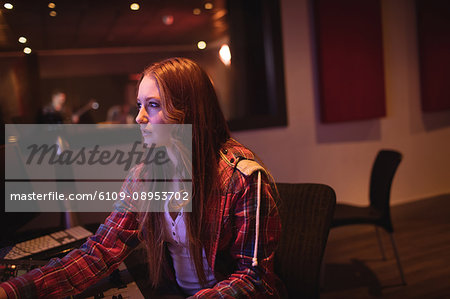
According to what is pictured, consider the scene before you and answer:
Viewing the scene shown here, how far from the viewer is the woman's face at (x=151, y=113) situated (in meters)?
1.16

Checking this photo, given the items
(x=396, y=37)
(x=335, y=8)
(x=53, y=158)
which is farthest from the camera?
(x=396, y=37)

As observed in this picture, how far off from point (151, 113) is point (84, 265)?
1.68ft

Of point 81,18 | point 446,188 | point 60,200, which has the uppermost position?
point 81,18

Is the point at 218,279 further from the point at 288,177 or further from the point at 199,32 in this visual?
the point at 199,32

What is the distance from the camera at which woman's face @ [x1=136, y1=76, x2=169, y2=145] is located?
3.82 feet

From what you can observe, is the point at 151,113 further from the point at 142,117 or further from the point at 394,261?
the point at 394,261

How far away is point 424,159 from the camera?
14.5 feet

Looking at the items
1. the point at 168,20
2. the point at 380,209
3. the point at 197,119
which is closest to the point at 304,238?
the point at 197,119

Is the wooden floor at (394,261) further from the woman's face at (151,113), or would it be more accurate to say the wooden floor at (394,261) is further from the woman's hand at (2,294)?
the woman's hand at (2,294)

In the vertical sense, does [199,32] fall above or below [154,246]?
above

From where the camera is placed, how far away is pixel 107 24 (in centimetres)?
632

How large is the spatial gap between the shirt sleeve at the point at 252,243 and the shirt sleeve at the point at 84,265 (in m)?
0.38

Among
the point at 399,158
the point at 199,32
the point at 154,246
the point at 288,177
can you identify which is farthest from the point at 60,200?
the point at 199,32

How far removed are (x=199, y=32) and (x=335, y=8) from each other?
15.5 ft
